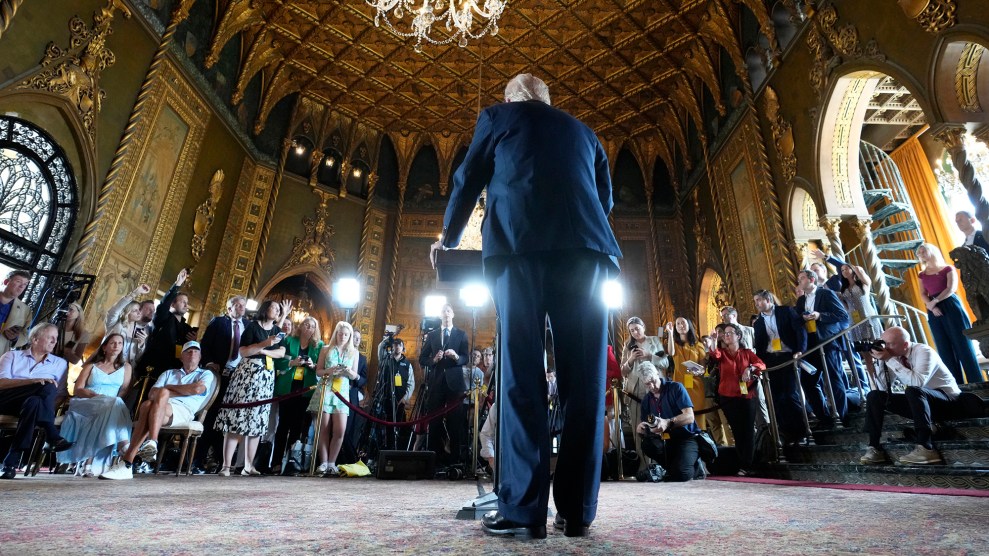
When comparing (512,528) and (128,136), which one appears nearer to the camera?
(512,528)

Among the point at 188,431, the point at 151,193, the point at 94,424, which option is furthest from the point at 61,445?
the point at 151,193

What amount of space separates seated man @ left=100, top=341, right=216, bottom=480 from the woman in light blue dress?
0.13 meters

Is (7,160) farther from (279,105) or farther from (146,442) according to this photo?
(279,105)

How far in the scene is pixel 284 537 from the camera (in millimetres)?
1089

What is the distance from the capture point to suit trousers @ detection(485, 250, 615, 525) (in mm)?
1281

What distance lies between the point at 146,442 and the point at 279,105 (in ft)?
35.8

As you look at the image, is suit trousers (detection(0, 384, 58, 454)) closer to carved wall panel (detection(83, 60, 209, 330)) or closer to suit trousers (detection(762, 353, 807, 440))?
carved wall panel (detection(83, 60, 209, 330))

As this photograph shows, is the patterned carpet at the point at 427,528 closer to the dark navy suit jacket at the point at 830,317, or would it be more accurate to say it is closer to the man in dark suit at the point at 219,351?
the man in dark suit at the point at 219,351

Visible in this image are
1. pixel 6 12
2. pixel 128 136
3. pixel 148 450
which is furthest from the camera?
pixel 128 136

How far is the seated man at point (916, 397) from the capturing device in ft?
11.3

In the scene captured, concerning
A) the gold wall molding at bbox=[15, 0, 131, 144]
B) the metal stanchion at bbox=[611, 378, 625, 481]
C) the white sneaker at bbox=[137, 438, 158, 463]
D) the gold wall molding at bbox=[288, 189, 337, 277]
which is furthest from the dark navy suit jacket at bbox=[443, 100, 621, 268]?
the gold wall molding at bbox=[288, 189, 337, 277]

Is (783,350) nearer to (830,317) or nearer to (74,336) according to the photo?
(830,317)

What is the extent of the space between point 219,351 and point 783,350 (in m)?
5.96

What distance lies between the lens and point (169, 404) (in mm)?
3941
